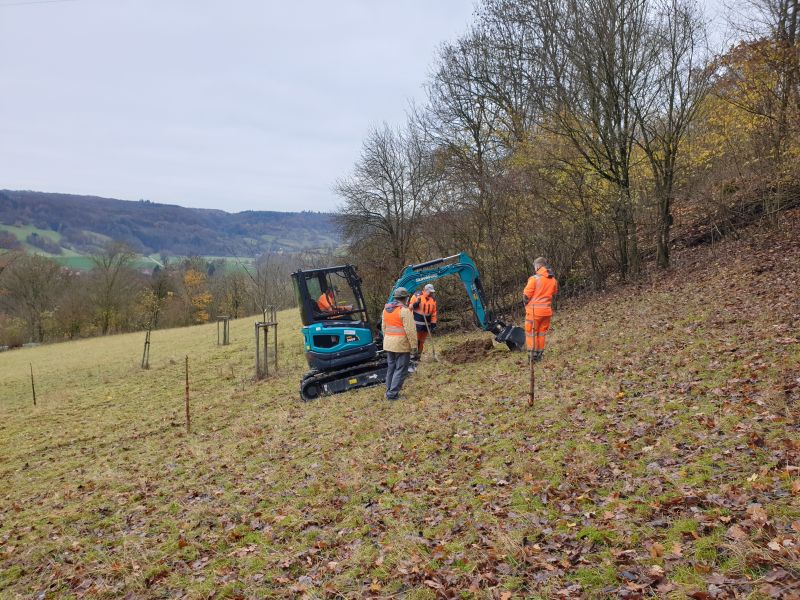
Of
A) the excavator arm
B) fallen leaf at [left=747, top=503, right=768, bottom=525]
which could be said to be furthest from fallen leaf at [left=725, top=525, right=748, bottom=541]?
the excavator arm

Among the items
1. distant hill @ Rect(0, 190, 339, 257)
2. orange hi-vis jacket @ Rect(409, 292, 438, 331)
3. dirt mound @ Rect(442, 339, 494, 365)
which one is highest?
distant hill @ Rect(0, 190, 339, 257)

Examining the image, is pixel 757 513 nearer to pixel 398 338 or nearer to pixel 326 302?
pixel 398 338

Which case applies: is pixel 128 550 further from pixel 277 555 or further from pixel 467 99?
pixel 467 99

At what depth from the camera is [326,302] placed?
12.9 meters

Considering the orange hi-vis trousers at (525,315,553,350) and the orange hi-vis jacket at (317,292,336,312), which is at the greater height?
the orange hi-vis jacket at (317,292,336,312)

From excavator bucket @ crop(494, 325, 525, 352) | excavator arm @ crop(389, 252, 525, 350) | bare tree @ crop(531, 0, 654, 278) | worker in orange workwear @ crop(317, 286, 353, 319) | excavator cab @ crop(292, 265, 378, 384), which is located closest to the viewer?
excavator cab @ crop(292, 265, 378, 384)

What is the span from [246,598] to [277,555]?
2.07 ft

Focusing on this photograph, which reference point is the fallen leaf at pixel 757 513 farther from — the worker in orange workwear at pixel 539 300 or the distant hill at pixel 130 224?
the distant hill at pixel 130 224

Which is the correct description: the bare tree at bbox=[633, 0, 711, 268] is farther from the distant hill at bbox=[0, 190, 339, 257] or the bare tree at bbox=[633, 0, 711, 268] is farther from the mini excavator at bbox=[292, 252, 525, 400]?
the distant hill at bbox=[0, 190, 339, 257]

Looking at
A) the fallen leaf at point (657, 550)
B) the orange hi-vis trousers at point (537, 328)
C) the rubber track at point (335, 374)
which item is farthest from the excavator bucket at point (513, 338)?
the fallen leaf at point (657, 550)

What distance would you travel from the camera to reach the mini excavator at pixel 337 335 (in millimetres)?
12570

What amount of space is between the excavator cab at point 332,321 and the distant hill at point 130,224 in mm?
89954

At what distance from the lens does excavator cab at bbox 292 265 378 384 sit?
1255cm

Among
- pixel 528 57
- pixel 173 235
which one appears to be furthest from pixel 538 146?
pixel 173 235
